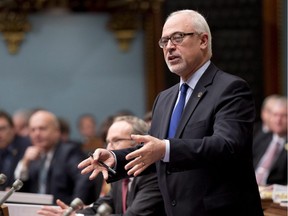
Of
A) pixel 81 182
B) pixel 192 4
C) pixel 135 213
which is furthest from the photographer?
pixel 192 4

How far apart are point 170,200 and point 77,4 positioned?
7057mm

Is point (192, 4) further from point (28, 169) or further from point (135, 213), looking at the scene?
point (135, 213)

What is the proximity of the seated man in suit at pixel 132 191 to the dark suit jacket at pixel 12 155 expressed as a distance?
2.57 metres

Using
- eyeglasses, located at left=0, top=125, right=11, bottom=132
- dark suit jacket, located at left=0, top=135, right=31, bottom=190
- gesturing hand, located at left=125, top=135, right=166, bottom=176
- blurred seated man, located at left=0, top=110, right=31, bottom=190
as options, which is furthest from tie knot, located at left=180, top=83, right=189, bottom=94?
eyeglasses, located at left=0, top=125, right=11, bottom=132

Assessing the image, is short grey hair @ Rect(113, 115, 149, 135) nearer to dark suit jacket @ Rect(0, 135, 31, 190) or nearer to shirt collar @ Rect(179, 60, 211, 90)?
shirt collar @ Rect(179, 60, 211, 90)

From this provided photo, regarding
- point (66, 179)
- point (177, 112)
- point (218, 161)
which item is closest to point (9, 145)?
point (66, 179)

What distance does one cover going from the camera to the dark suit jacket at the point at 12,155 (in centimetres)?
679

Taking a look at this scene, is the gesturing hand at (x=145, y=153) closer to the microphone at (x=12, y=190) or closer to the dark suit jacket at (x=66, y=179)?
the microphone at (x=12, y=190)

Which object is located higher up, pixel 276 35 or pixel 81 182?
pixel 276 35

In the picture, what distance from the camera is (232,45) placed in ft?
32.3

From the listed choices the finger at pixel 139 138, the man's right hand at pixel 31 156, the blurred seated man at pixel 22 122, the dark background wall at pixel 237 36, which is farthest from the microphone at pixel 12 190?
the dark background wall at pixel 237 36

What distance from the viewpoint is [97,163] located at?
2955 millimetres

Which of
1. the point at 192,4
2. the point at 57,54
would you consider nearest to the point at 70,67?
the point at 57,54

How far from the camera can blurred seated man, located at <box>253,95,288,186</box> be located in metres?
6.35
